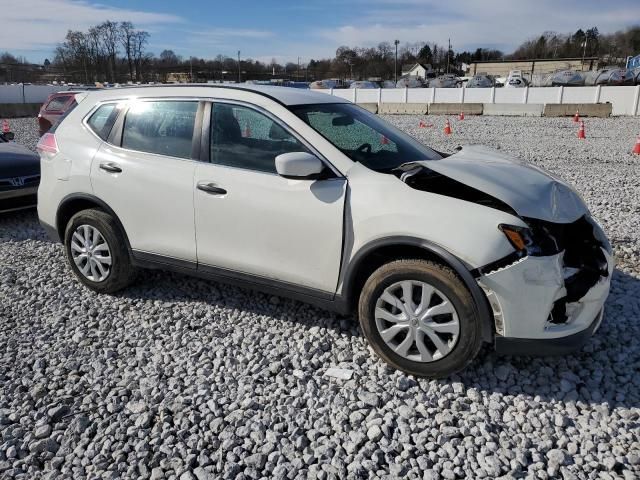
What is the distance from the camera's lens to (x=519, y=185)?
3.30 m

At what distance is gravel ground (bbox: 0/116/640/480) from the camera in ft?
8.66

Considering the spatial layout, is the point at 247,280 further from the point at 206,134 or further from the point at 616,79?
the point at 616,79

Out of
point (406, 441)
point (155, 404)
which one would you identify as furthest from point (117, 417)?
point (406, 441)

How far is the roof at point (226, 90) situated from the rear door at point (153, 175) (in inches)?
4.4

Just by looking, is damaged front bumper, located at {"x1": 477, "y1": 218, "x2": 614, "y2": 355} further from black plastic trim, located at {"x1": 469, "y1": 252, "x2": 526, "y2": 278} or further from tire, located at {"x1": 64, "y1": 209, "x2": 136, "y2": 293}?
tire, located at {"x1": 64, "y1": 209, "x2": 136, "y2": 293}

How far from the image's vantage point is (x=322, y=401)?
3121 millimetres

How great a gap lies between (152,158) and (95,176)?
65 centimetres

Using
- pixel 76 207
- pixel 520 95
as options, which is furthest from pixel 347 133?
pixel 520 95

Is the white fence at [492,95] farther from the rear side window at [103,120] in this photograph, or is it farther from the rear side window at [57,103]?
the rear side window at [103,120]

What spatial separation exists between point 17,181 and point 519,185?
6638mm

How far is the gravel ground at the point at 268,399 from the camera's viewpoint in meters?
2.64

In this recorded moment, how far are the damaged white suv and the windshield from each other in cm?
2

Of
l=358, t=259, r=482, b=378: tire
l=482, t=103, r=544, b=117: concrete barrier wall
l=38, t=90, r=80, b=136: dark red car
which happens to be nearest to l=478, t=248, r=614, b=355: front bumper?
l=358, t=259, r=482, b=378: tire

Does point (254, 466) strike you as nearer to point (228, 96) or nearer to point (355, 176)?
point (355, 176)
